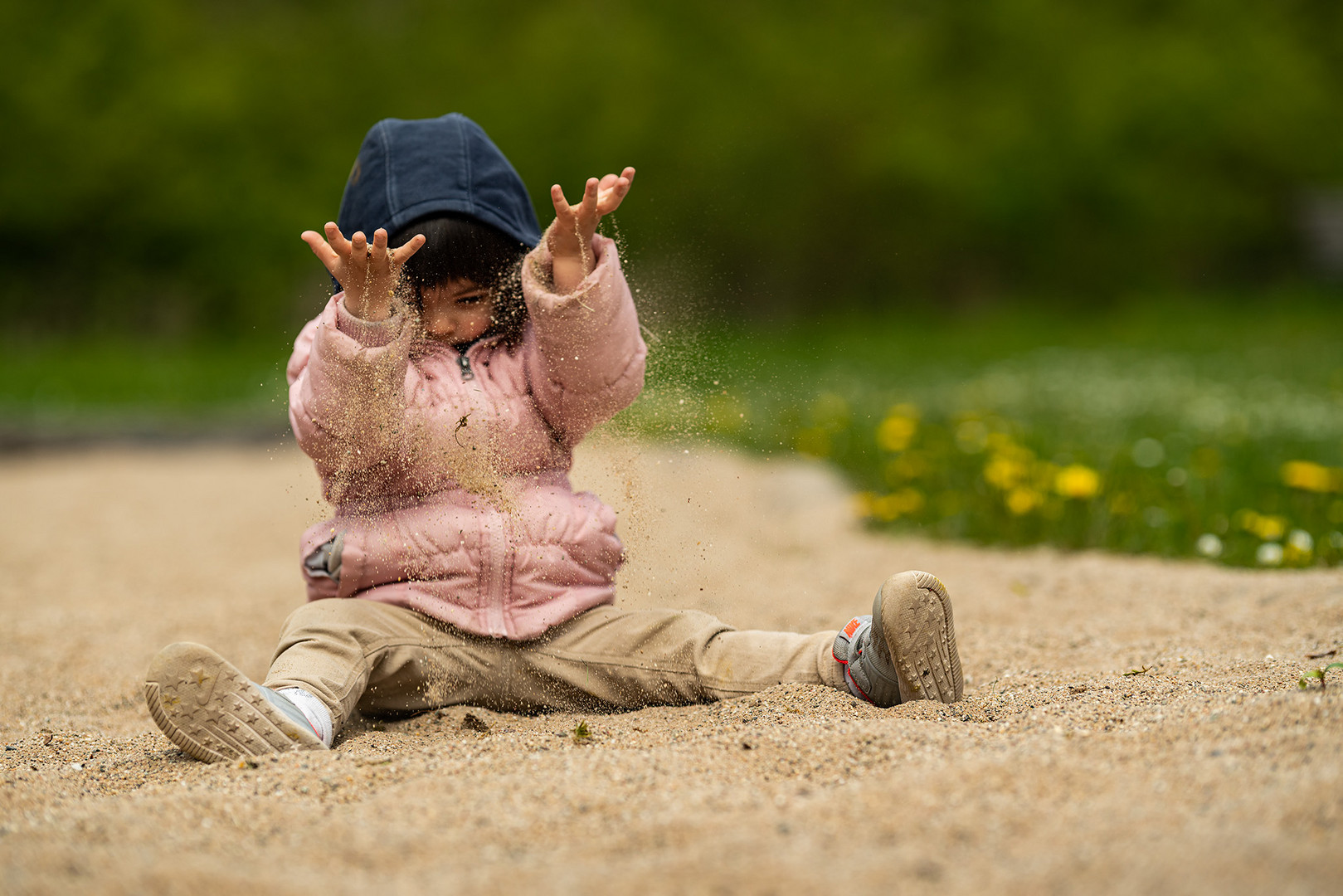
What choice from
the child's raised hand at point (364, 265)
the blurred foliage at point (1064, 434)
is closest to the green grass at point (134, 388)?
the blurred foliage at point (1064, 434)

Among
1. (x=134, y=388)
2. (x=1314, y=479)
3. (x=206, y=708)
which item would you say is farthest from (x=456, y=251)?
(x=134, y=388)

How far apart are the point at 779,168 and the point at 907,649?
1483cm

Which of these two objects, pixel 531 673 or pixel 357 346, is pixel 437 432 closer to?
pixel 357 346

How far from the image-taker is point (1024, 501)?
401 cm

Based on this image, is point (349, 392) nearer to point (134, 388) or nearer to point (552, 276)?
point (552, 276)

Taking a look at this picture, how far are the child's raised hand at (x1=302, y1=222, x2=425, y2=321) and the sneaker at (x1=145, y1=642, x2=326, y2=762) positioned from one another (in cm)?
62

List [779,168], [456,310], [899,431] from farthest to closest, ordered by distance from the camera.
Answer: [779,168] < [899,431] < [456,310]

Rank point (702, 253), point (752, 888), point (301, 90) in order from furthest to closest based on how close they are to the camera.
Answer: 1. point (301, 90)
2. point (702, 253)
3. point (752, 888)

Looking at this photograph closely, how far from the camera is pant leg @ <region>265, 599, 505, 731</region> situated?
6.72 feet

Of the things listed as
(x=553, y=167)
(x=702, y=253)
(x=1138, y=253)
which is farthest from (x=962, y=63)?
(x=702, y=253)

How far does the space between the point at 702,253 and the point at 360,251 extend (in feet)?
3.83

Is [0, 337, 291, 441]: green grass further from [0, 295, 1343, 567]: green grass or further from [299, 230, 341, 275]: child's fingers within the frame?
[299, 230, 341, 275]: child's fingers

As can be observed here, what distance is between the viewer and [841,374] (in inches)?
368

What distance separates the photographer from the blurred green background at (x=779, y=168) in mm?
12625
